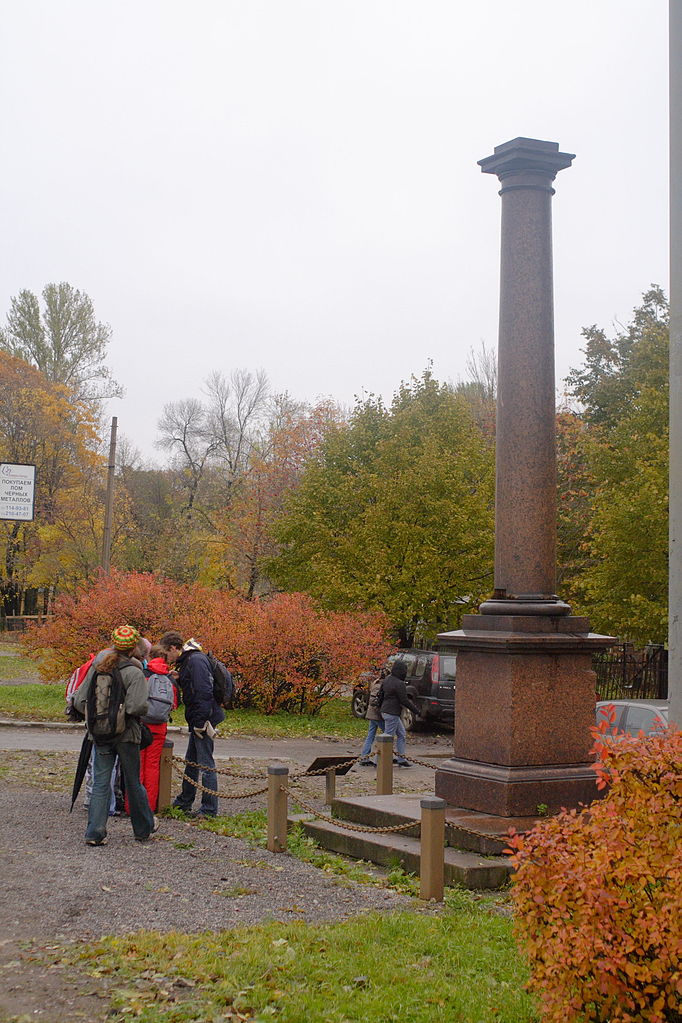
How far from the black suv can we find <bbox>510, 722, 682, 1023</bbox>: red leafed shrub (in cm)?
1697

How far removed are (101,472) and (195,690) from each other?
133 ft

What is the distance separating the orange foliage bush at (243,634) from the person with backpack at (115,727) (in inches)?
493

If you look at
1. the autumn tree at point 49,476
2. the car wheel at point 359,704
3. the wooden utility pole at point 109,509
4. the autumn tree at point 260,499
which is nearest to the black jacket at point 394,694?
the car wheel at point 359,704

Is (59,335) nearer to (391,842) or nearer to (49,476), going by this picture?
(49,476)

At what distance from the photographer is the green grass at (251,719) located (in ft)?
68.1

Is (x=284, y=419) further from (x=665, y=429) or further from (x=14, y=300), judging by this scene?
(x=665, y=429)

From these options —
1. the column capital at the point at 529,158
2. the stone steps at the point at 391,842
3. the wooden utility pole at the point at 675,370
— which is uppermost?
the column capital at the point at 529,158

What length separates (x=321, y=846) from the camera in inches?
385

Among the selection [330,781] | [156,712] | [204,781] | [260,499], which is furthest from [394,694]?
[260,499]

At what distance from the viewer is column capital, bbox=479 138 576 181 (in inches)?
397

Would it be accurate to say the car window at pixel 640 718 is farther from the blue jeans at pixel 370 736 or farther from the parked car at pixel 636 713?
the blue jeans at pixel 370 736

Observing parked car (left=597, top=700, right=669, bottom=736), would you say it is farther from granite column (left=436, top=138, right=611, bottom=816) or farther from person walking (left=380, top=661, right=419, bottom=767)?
granite column (left=436, top=138, right=611, bottom=816)

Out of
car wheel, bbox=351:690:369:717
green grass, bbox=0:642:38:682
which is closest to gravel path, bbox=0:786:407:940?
car wheel, bbox=351:690:369:717

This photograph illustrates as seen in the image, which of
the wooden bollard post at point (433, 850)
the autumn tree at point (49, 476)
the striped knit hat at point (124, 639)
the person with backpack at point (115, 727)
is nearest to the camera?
the wooden bollard post at point (433, 850)
